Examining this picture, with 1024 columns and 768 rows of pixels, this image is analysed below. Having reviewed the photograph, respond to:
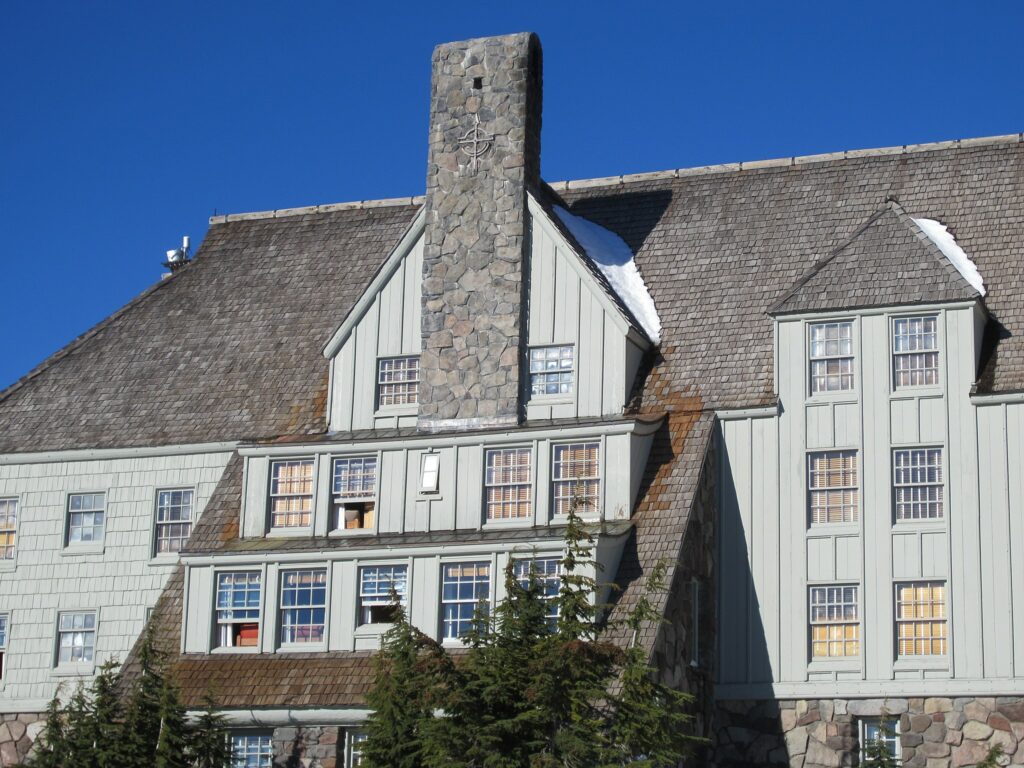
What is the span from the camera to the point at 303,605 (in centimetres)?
3269

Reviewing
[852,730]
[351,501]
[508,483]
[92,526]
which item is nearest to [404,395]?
[351,501]

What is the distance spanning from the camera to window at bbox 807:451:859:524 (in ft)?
105

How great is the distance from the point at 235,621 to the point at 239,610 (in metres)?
0.23

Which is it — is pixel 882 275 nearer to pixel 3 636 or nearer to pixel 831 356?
pixel 831 356

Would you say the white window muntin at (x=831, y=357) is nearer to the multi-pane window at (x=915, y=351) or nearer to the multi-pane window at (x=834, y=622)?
the multi-pane window at (x=915, y=351)

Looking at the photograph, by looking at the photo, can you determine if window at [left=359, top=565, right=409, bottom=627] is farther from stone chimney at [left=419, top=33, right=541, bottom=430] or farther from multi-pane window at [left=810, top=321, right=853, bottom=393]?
multi-pane window at [left=810, top=321, right=853, bottom=393]

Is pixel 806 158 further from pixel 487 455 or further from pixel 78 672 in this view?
pixel 78 672

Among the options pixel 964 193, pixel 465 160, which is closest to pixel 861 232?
pixel 964 193

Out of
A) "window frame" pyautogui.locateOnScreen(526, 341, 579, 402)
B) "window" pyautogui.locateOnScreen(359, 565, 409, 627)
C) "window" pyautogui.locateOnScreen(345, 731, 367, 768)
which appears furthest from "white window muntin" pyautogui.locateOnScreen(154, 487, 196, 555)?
"window frame" pyautogui.locateOnScreen(526, 341, 579, 402)

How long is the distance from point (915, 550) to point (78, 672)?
16.3m

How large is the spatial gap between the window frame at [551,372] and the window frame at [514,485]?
4.33ft

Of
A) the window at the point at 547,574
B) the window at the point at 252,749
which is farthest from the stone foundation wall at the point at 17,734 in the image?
the window at the point at 547,574

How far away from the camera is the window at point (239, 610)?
3303cm

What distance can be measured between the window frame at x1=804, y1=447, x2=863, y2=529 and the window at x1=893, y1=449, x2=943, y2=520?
0.64m
